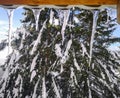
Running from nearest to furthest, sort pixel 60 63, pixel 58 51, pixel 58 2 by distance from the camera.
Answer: pixel 58 2 → pixel 58 51 → pixel 60 63

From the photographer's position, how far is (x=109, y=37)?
27.2 ft

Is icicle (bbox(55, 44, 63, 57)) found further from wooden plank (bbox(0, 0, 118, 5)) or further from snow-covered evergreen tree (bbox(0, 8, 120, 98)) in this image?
wooden plank (bbox(0, 0, 118, 5))

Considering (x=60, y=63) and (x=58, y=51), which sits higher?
(x=58, y=51)

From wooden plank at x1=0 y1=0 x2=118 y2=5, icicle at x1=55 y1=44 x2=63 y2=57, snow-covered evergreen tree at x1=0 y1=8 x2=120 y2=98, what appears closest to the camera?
wooden plank at x1=0 y1=0 x2=118 y2=5

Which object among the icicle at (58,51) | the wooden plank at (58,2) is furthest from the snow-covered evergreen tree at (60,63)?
the wooden plank at (58,2)

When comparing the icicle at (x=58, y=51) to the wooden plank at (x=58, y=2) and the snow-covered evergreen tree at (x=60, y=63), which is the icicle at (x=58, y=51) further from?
the wooden plank at (x=58, y=2)

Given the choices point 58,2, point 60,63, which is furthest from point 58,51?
point 58,2

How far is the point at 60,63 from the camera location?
6.73 meters

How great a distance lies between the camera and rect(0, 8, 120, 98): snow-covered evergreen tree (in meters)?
6.72

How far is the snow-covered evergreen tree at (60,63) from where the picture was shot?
22.1ft

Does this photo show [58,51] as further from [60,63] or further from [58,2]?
[58,2]

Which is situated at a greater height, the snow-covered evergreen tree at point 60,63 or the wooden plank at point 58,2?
the wooden plank at point 58,2

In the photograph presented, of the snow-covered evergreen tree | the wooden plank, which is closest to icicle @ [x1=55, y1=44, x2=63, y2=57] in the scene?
the snow-covered evergreen tree

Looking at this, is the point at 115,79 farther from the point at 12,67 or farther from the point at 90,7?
the point at 90,7
